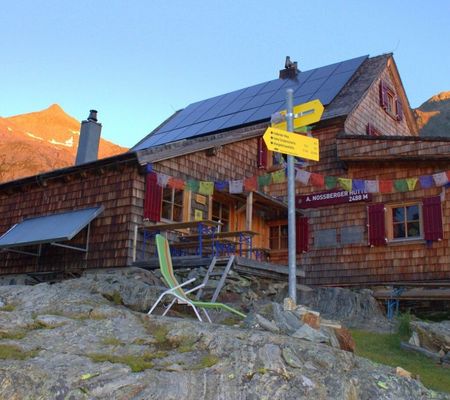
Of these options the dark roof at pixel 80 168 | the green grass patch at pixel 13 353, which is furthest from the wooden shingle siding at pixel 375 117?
the green grass patch at pixel 13 353

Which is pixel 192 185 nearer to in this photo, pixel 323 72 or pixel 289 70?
pixel 323 72

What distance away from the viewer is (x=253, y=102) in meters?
19.8

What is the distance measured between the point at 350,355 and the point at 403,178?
10149 millimetres

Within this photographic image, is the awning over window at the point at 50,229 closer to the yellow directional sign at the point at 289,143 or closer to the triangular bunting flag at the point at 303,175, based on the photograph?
the triangular bunting flag at the point at 303,175

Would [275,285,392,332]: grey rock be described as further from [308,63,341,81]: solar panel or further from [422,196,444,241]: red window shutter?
[308,63,341,81]: solar panel

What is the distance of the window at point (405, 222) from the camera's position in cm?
1350

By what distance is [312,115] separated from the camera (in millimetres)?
6824

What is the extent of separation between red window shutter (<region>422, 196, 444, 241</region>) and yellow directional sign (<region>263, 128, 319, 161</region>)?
7974mm

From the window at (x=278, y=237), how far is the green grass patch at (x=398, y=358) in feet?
21.7

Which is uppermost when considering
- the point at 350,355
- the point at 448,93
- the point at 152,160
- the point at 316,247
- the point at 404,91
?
the point at 448,93

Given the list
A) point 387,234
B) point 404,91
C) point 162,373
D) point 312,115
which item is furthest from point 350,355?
point 404,91

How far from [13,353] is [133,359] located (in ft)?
3.08

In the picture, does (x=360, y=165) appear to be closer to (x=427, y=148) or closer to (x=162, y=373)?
(x=427, y=148)

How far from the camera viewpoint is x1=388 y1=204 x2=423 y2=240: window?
46.0 feet
